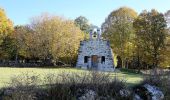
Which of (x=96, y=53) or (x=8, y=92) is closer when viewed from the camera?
(x=8, y=92)

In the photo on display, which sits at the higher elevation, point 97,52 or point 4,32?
point 4,32

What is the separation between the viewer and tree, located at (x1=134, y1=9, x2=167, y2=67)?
4556 centimetres

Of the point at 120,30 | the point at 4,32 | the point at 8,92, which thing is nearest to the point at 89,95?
the point at 8,92

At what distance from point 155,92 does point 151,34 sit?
101 feet

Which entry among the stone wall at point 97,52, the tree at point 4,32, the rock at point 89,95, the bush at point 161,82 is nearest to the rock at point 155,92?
the bush at point 161,82

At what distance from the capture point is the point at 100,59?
45781 mm

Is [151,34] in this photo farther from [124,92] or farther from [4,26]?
[124,92]

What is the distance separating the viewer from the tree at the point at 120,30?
53750 millimetres

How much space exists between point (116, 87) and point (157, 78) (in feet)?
9.93

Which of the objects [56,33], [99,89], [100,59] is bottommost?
[99,89]

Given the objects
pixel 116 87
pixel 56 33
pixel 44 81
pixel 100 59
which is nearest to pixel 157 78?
pixel 116 87

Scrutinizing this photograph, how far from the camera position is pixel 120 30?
178ft

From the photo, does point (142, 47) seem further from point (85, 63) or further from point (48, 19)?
point (48, 19)

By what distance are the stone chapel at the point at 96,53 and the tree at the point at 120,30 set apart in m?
8.31
